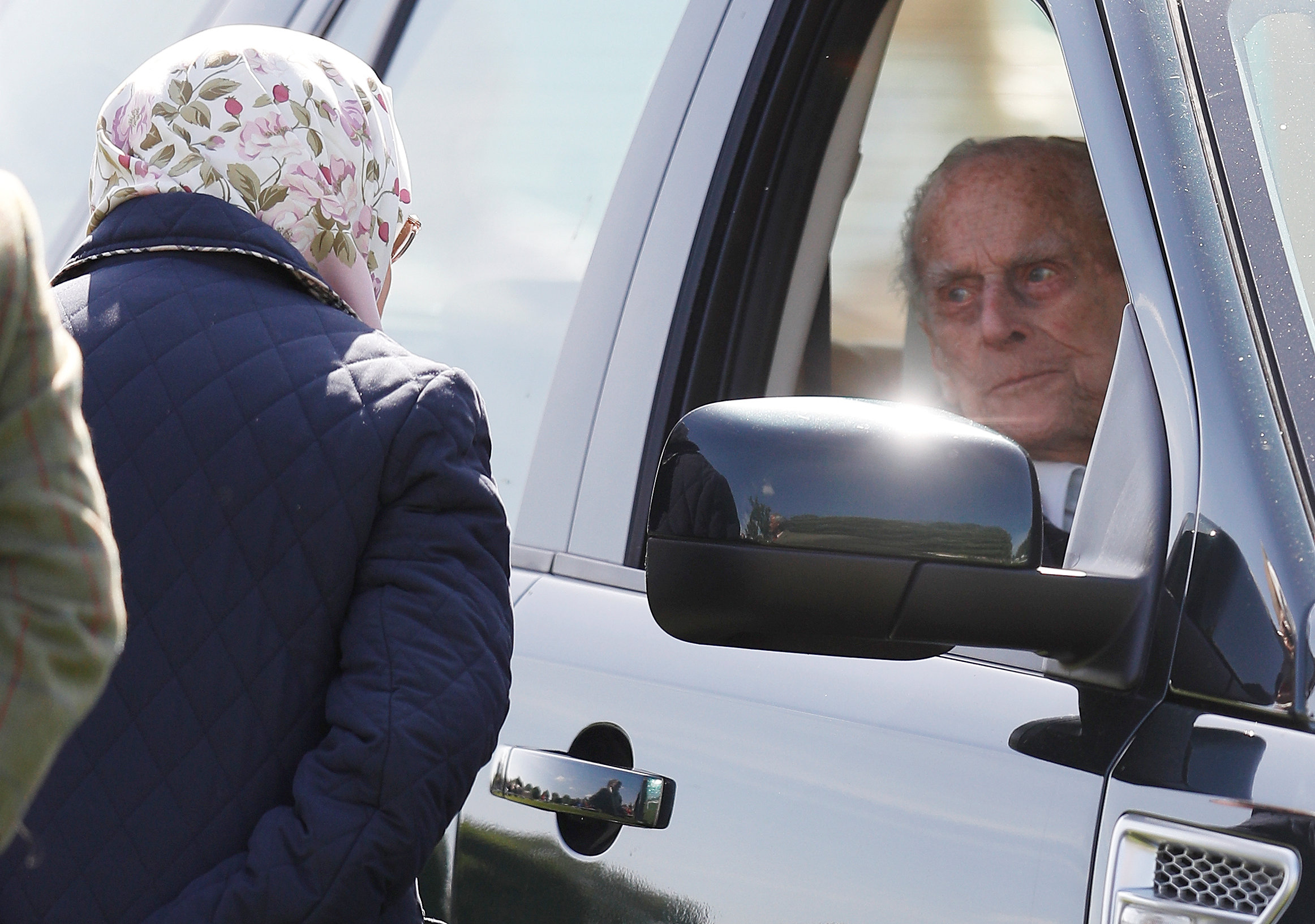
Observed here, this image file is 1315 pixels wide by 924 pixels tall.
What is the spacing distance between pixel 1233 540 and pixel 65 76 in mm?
2204

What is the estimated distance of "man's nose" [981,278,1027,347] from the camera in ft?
7.66

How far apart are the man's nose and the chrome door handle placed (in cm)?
115

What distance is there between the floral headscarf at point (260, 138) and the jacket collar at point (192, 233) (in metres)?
0.02

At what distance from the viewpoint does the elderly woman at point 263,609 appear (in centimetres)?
127

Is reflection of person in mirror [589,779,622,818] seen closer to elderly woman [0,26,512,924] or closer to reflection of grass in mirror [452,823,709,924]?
reflection of grass in mirror [452,823,709,924]

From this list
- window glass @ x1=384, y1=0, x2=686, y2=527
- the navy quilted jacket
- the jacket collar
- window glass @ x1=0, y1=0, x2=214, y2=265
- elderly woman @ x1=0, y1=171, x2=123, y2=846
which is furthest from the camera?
window glass @ x1=0, y1=0, x2=214, y2=265

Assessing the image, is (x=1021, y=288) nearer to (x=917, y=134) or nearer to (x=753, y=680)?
(x=917, y=134)

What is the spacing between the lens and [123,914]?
1272 mm

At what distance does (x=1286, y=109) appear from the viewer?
1428 mm

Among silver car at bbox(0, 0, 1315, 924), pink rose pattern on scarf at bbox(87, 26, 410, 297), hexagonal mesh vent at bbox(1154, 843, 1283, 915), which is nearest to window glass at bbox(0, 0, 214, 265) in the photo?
silver car at bbox(0, 0, 1315, 924)

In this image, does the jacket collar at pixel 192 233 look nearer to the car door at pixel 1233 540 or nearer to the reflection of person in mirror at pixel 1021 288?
the car door at pixel 1233 540

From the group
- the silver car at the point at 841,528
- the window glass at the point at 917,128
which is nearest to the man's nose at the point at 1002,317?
the window glass at the point at 917,128

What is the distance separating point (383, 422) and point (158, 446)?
20 centimetres

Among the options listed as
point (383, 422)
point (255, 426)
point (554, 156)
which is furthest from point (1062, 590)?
point (554, 156)
